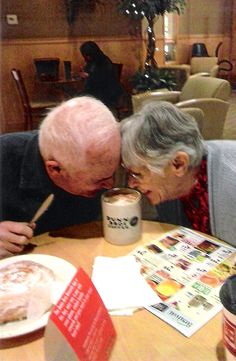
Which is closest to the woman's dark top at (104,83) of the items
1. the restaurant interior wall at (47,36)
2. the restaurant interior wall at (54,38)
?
the restaurant interior wall at (54,38)

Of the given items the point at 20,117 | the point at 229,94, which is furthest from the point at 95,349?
the point at 20,117

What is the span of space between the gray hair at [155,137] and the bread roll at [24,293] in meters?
0.41

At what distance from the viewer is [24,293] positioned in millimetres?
668

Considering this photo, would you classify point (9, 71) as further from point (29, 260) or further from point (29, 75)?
point (29, 260)

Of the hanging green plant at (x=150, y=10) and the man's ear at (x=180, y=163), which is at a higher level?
the hanging green plant at (x=150, y=10)

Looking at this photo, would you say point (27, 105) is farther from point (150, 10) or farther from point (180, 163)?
point (180, 163)

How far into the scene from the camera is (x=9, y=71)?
4.98m

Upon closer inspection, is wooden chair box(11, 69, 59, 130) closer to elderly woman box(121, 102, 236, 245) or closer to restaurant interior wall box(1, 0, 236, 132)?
restaurant interior wall box(1, 0, 236, 132)

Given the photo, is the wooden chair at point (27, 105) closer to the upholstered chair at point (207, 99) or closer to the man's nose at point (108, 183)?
the upholstered chair at point (207, 99)

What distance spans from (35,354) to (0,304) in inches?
4.1

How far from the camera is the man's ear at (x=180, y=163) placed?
1.03 m

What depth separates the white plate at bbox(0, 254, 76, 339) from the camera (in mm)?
643

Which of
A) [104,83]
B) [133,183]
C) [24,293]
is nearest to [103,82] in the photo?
[104,83]

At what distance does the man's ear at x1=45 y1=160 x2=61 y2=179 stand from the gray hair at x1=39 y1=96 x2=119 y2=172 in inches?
0.6
